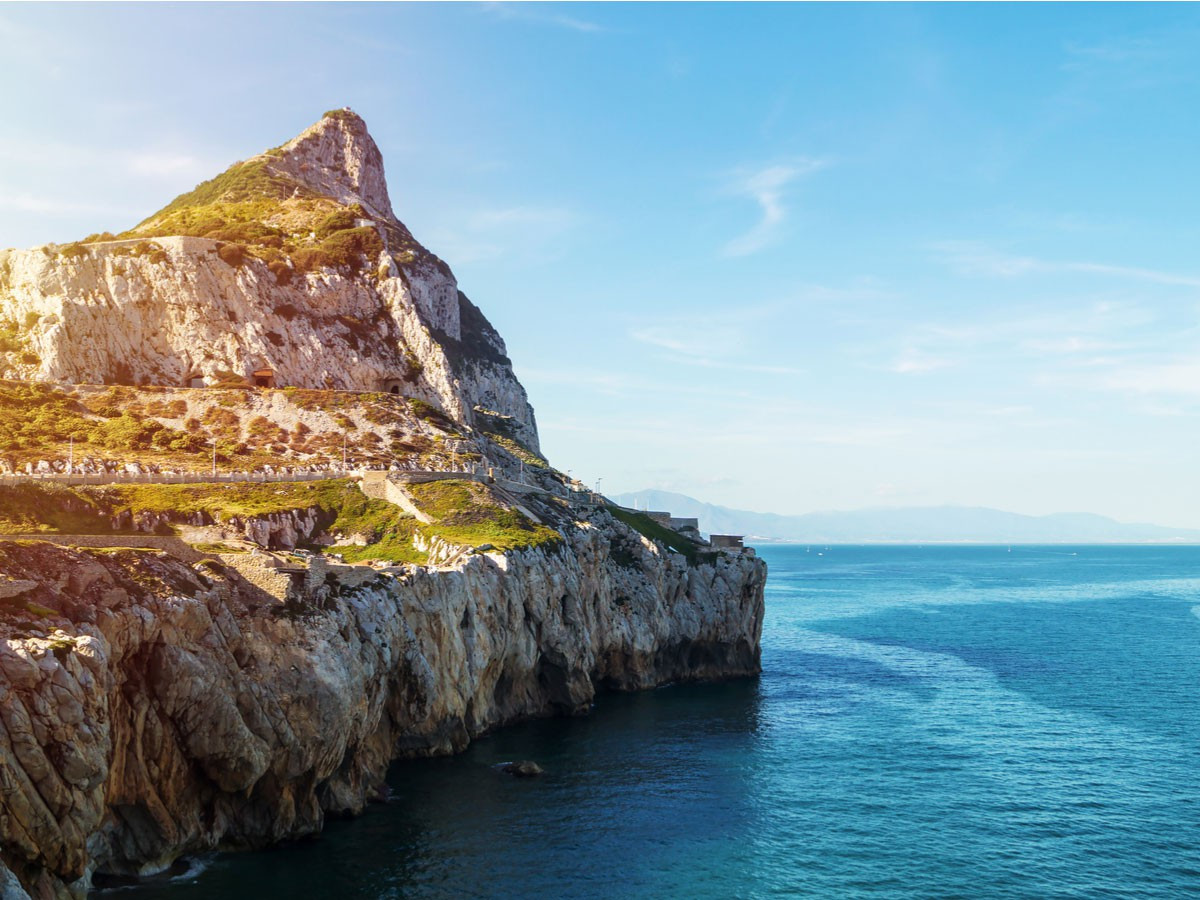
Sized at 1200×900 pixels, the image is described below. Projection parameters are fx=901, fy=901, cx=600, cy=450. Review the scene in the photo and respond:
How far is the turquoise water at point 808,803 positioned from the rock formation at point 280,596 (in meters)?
4.37

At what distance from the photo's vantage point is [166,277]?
463 ft

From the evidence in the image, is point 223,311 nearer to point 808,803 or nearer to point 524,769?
point 524,769

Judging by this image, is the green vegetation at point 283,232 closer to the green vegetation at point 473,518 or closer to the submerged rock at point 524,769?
the green vegetation at point 473,518

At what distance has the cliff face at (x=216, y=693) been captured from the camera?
3678 centimetres

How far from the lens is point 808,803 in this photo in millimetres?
64750

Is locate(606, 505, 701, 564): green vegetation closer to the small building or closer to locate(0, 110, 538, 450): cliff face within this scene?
the small building

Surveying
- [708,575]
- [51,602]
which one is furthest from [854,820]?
[708,575]

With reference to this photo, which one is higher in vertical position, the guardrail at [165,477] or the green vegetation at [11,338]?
the green vegetation at [11,338]

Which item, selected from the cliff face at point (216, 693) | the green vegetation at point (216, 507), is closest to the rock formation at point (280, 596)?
the cliff face at point (216, 693)

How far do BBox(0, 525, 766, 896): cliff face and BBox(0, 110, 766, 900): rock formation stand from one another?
141 millimetres

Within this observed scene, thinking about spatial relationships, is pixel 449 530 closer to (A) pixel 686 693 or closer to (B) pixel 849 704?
(A) pixel 686 693

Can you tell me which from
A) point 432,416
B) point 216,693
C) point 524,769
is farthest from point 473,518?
point 216,693

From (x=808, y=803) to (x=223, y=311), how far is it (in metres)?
118

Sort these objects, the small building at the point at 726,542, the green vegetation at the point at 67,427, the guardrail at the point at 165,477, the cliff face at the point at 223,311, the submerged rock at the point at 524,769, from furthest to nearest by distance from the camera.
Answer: the small building at the point at 726,542 → the cliff face at the point at 223,311 → the green vegetation at the point at 67,427 → the guardrail at the point at 165,477 → the submerged rock at the point at 524,769
